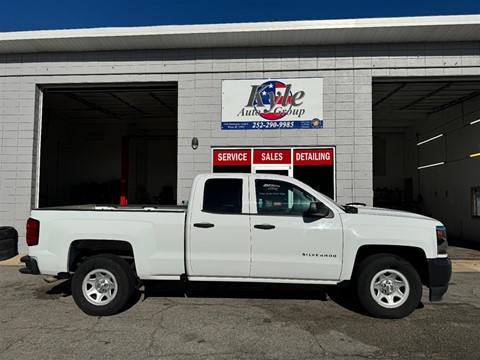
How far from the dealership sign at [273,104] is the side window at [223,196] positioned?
502 centimetres

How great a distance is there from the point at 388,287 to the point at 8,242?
9.15 meters

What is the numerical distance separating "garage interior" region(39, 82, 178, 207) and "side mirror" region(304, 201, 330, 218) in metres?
13.0

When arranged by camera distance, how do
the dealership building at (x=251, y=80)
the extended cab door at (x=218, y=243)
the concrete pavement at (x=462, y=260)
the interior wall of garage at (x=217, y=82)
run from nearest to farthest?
the extended cab door at (x=218, y=243) → the concrete pavement at (x=462, y=260) → the dealership building at (x=251, y=80) → the interior wall of garage at (x=217, y=82)

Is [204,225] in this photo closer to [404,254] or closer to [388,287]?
[388,287]

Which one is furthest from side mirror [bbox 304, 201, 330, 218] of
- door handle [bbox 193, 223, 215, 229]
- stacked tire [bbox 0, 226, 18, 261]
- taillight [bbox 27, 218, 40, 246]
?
stacked tire [bbox 0, 226, 18, 261]

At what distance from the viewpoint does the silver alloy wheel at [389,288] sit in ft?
16.9

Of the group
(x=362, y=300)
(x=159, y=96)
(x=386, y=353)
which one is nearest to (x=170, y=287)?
(x=362, y=300)

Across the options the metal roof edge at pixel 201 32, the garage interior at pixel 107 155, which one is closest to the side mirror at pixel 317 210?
the metal roof edge at pixel 201 32

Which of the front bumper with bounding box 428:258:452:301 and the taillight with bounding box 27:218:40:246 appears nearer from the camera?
the front bumper with bounding box 428:258:452:301

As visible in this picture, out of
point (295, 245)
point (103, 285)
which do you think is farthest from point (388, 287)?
point (103, 285)

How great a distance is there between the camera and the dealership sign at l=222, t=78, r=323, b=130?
1028 cm

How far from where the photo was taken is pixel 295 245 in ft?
17.1

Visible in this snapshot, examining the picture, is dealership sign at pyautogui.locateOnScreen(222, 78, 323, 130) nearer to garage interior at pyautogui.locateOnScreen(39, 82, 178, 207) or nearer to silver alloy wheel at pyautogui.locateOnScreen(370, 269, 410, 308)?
silver alloy wheel at pyautogui.locateOnScreen(370, 269, 410, 308)

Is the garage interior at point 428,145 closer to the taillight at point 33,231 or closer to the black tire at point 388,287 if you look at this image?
the black tire at point 388,287
